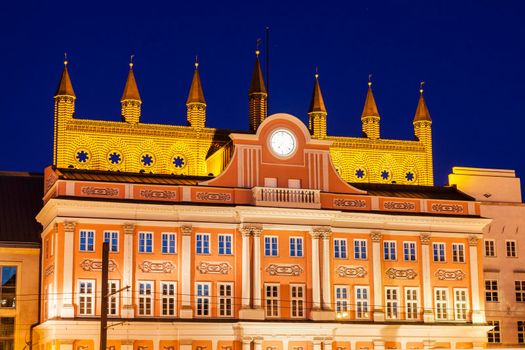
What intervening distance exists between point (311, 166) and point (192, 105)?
13.6 metres

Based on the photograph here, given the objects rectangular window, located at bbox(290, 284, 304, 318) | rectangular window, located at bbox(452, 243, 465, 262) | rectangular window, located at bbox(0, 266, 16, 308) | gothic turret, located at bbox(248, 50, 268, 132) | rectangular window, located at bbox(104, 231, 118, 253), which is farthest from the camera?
gothic turret, located at bbox(248, 50, 268, 132)

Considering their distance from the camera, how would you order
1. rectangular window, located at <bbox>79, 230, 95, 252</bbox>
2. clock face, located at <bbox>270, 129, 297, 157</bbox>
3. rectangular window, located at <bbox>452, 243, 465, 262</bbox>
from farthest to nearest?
rectangular window, located at <bbox>452, 243, 465, 262</bbox> < clock face, located at <bbox>270, 129, 297, 157</bbox> < rectangular window, located at <bbox>79, 230, 95, 252</bbox>

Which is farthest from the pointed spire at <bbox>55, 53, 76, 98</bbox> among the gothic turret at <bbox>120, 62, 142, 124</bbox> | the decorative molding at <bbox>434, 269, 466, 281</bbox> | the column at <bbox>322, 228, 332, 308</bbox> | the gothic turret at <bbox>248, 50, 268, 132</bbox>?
the decorative molding at <bbox>434, 269, 466, 281</bbox>

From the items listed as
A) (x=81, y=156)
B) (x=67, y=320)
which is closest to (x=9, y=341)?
(x=67, y=320)

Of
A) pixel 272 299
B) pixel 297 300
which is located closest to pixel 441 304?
pixel 297 300

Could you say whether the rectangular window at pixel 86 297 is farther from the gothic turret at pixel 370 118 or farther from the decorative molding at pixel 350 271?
the gothic turret at pixel 370 118

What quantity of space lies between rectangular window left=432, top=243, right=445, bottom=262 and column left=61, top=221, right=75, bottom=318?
95.2 feet

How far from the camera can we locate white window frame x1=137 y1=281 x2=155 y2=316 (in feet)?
262

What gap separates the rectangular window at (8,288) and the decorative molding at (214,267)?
14.7 metres

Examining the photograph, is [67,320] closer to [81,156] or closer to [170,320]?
[170,320]

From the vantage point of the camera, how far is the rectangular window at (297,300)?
273 ft

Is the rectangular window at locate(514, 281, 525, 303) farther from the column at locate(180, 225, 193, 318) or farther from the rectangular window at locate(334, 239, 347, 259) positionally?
the column at locate(180, 225, 193, 318)

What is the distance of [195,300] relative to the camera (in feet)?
267

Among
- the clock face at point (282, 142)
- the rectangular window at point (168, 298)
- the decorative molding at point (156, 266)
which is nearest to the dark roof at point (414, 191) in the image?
the clock face at point (282, 142)
